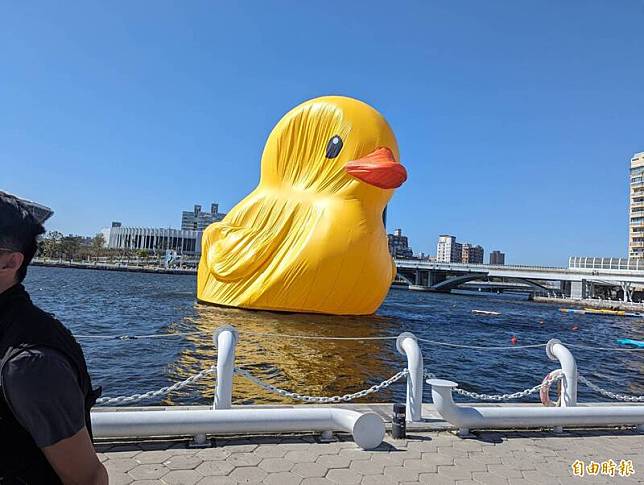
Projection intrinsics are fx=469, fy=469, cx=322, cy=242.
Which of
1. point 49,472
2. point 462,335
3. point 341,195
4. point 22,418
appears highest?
point 341,195

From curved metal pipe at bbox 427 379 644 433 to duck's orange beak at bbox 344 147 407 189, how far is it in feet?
36.4

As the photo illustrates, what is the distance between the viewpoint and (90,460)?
4.99 ft

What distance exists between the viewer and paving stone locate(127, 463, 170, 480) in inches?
151

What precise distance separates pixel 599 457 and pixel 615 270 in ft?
206

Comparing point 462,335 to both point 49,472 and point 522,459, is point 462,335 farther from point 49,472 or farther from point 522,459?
point 49,472

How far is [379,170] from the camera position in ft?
52.2

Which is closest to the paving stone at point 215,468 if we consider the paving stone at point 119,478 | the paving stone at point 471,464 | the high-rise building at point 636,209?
the paving stone at point 119,478

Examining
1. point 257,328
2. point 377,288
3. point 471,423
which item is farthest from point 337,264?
point 471,423

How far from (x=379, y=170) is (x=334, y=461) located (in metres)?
12.5

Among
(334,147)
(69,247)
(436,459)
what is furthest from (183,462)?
(69,247)

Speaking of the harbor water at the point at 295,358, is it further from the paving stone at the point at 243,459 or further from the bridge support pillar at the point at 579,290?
the bridge support pillar at the point at 579,290

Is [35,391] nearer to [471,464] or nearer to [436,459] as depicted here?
[436,459]

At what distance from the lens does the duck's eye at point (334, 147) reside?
55.5 feet

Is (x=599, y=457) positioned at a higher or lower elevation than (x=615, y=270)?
lower
